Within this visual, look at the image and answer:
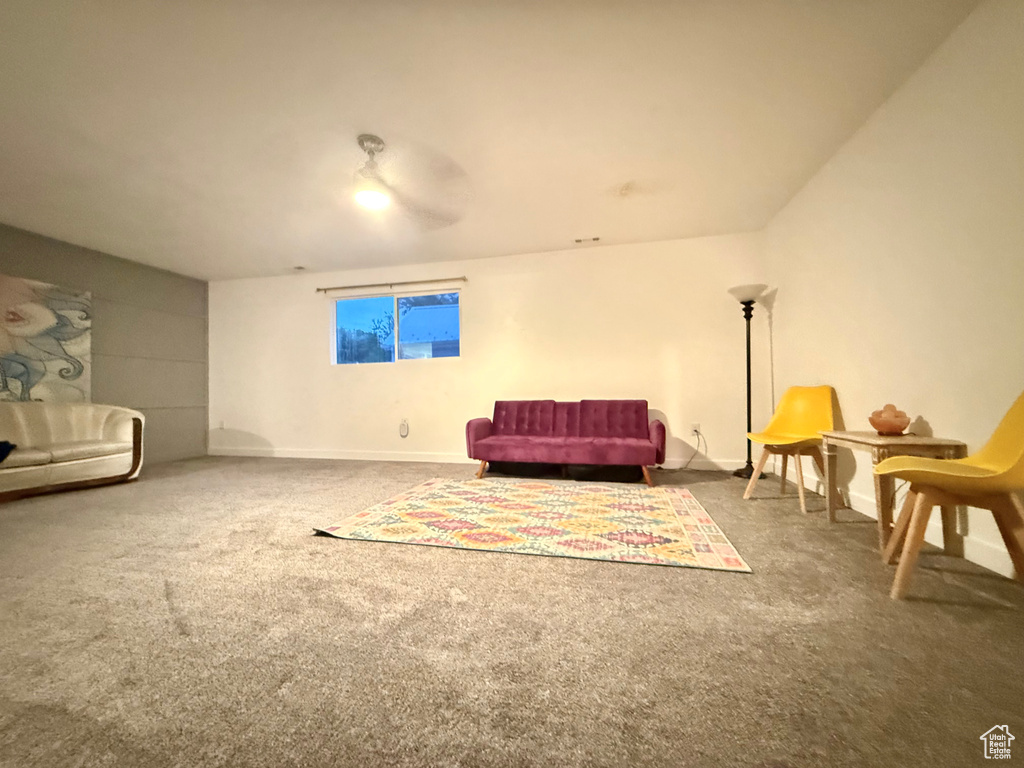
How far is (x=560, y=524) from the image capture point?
8.00 ft

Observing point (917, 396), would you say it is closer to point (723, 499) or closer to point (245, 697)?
point (723, 499)

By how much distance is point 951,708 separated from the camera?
98 cm

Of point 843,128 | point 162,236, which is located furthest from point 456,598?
point 162,236

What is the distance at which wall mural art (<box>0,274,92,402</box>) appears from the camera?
3783 millimetres

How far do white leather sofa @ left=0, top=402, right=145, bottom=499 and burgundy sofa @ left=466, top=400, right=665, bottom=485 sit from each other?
3.29 meters

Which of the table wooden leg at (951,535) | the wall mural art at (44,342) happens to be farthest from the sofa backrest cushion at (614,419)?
the wall mural art at (44,342)

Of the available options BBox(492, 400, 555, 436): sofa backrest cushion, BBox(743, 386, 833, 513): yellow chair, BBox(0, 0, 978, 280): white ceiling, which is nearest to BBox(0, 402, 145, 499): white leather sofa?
BBox(0, 0, 978, 280): white ceiling

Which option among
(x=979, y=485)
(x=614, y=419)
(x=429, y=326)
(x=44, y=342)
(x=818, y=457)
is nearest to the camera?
(x=979, y=485)

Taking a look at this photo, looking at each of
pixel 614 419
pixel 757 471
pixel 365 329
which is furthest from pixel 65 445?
pixel 757 471

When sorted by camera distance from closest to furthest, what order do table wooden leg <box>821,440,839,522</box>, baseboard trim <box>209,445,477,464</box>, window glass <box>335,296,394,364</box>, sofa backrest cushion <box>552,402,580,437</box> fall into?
table wooden leg <box>821,440,839,522</box>, sofa backrest cushion <box>552,402,580,437</box>, baseboard trim <box>209,445,477,464</box>, window glass <box>335,296,394,364</box>

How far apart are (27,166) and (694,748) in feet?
16.3

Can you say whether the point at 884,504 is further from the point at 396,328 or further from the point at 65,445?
the point at 65,445

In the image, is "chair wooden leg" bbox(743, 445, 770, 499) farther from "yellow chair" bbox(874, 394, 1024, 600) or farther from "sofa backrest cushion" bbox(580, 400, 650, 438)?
"yellow chair" bbox(874, 394, 1024, 600)
